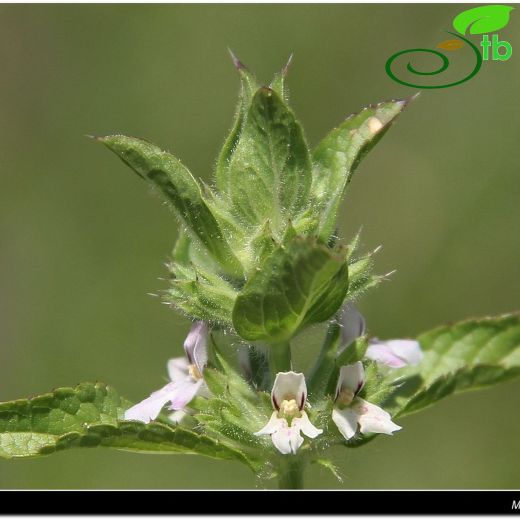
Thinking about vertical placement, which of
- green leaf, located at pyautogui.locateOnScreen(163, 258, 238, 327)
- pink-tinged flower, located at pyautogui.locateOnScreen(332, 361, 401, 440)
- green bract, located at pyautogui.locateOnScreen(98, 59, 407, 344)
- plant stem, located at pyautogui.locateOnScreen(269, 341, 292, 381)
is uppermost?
green bract, located at pyautogui.locateOnScreen(98, 59, 407, 344)

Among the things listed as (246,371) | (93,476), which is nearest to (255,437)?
(246,371)

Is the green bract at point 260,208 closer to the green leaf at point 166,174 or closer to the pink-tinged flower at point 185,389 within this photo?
the green leaf at point 166,174

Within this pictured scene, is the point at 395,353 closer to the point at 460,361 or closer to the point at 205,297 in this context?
the point at 460,361

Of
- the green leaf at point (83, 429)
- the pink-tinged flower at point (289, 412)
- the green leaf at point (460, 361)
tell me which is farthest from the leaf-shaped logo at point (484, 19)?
the green leaf at point (83, 429)

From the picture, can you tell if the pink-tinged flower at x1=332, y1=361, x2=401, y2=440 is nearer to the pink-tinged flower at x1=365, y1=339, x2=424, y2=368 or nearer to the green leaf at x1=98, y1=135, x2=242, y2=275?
the pink-tinged flower at x1=365, y1=339, x2=424, y2=368

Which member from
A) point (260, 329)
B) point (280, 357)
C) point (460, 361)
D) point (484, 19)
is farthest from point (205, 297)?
point (484, 19)

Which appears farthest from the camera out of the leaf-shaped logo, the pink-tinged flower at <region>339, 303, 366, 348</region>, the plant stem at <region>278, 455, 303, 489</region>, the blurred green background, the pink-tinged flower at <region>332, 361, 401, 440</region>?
the blurred green background

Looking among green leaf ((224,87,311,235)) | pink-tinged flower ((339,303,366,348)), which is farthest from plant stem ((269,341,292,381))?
green leaf ((224,87,311,235))
